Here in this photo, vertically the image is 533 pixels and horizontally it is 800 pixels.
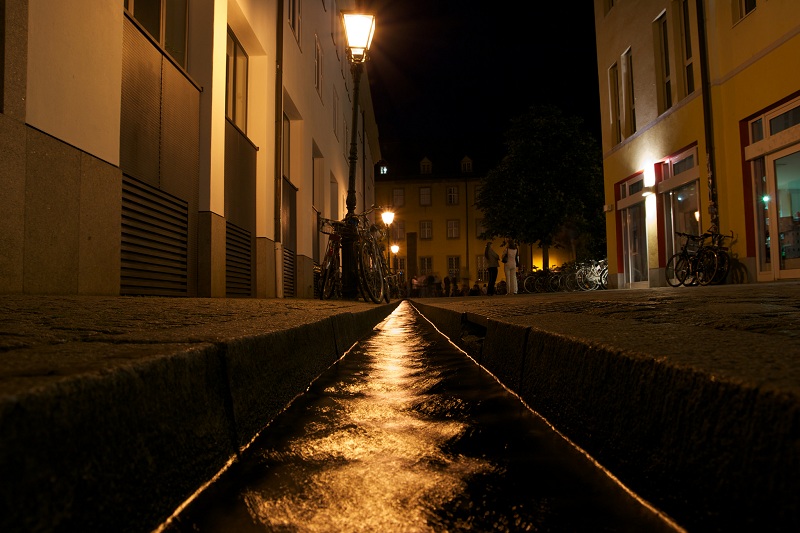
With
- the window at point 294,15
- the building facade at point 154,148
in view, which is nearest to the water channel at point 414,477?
the building facade at point 154,148

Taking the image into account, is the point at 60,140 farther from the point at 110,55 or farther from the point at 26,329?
the point at 26,329

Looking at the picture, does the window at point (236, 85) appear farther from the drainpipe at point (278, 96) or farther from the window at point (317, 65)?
the window at point (317, 65)

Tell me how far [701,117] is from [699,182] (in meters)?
1.35

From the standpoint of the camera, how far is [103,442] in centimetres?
95

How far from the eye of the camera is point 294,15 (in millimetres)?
11883

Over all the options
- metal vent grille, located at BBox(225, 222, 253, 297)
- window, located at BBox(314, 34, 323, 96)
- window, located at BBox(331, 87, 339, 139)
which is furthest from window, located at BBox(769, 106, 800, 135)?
window, located at BBox(331, 87, 339, 139)

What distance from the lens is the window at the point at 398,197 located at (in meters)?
48.3

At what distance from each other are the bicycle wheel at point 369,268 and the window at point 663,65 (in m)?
9.66

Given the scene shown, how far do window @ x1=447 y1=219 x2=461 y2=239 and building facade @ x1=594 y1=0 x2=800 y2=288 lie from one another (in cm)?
2950

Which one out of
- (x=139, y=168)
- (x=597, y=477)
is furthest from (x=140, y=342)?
(x=139, y=168)

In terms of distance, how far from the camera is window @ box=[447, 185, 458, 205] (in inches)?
1903

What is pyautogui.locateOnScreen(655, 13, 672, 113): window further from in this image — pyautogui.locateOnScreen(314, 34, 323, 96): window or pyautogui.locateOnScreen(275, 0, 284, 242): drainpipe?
pyautogui.locateOnScreen(275, 0, 284, 242): drainpipe

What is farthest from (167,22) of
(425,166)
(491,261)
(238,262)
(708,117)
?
(425,166)

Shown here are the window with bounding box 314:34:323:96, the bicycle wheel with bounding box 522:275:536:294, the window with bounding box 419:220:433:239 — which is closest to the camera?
the window with bounding box 314:34:323:96
